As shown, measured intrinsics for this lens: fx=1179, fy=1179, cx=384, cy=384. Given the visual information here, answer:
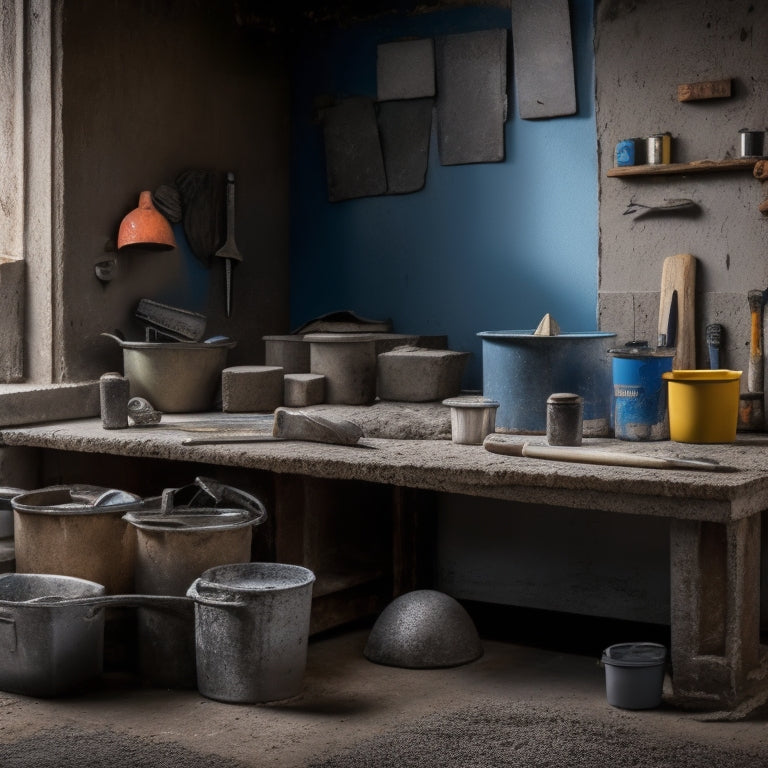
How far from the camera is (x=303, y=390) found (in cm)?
526

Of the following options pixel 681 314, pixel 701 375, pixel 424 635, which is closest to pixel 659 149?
pixel 681 314

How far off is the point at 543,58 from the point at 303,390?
1865 millimetres

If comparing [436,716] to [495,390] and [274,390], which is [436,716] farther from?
[274,390]

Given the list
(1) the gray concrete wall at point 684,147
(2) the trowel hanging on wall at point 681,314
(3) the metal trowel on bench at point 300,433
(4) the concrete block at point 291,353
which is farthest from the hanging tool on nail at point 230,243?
(2) the trowel hanging on wall at point 681,314

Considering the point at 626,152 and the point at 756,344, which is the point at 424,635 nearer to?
the point at 756,344

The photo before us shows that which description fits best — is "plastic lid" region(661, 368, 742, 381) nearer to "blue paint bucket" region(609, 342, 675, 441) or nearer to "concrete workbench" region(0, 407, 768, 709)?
"blue paint bucket" region(609, 342, 675, 441)

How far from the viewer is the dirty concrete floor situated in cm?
372

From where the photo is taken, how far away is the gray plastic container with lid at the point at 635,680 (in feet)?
13.0

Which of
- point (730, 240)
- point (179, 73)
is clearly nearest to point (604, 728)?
point (730, 240)

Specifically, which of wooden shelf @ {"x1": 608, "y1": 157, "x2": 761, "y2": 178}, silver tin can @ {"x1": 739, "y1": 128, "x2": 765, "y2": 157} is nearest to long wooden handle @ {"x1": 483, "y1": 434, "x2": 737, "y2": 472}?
wooden shelf @ {"x1": 608, "y1": 157, "x2": 761, "y2": 178}

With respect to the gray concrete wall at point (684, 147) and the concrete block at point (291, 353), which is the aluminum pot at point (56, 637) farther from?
the gray concrete wall at point (684, 147)

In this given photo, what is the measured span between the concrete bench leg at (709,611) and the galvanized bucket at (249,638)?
1.27 m

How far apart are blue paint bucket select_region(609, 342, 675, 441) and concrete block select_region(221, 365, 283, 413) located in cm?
160

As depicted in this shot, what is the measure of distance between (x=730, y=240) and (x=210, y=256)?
2585 mm
